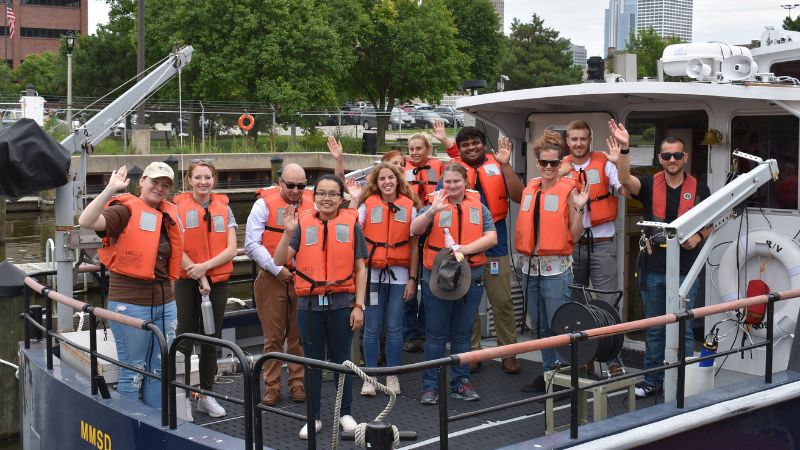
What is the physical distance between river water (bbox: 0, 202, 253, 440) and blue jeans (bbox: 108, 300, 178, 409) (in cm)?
383

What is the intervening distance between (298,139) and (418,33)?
29.8 ft

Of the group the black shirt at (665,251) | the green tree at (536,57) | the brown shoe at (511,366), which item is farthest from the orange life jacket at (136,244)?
the green tree at (536,57)

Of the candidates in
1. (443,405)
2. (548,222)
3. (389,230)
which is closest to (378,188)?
(389,230)

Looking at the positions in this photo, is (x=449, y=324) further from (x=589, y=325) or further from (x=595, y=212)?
(x=595, y=212)

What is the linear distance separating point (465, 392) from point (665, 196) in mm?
2028

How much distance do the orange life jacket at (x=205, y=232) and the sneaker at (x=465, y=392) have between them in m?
1.88

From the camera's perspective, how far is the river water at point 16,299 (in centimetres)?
988

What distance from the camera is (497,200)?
Answer: 7.88m

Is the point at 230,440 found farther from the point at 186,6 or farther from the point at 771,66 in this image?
the point at 186,6

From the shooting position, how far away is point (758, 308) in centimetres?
727

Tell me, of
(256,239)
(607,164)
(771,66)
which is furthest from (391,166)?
(771,66)

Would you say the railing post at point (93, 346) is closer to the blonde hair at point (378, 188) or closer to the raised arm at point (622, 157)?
the blonde hair at point (378, 188)

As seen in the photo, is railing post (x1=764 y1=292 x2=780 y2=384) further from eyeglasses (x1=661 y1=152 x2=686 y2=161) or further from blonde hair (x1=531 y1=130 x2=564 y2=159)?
blonde hair (x1=531 y1=130 x2=564 y2=159)

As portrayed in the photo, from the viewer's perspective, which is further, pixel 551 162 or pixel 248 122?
pixel 248 122
